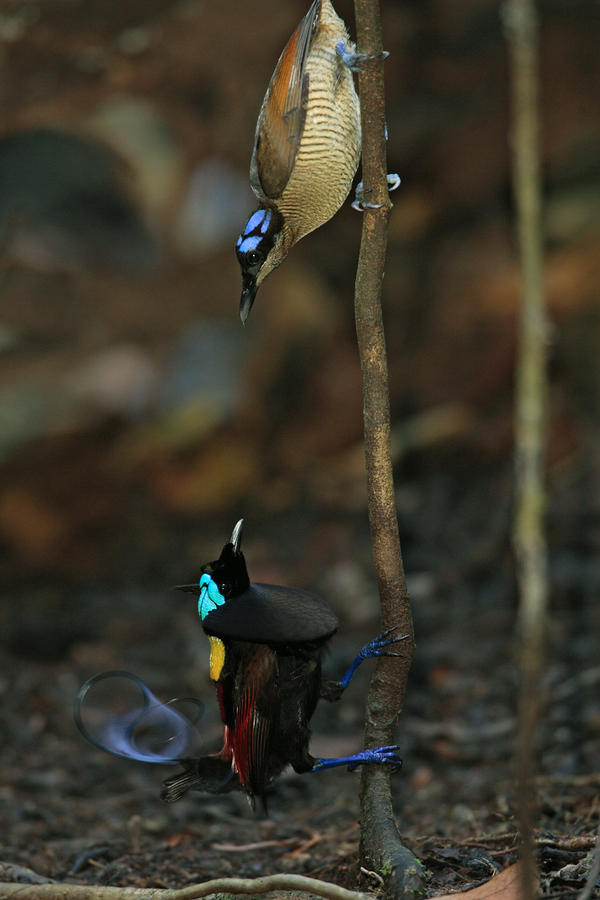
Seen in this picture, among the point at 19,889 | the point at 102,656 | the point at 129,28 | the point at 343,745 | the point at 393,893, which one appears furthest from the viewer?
the point at 129,28

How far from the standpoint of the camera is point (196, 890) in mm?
2064

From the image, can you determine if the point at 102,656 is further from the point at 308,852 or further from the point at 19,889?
the point at 19,889

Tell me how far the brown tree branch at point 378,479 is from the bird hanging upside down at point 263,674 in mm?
62

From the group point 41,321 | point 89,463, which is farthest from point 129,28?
point 89,463

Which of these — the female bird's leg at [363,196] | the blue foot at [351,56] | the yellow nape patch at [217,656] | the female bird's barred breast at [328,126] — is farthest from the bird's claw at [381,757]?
the blue foot at [351,56]

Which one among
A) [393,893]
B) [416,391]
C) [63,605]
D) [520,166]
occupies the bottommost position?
[393,893]

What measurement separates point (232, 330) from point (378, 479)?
12.4 feet

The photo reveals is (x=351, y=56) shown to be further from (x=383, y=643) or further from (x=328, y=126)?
(x=383, y=643)

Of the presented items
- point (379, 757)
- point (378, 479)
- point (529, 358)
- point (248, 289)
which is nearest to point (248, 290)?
point (248, 289)

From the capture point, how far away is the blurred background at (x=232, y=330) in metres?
5.44

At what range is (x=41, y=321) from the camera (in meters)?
5.59

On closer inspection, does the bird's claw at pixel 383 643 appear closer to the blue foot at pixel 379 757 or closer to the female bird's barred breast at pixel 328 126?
the blue foot at pixel 379 757

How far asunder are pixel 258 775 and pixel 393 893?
44 centimetres

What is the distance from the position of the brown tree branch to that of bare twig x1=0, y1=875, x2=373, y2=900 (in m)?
0.16
